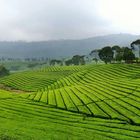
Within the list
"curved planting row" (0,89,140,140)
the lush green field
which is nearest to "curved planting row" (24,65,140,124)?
the lush green field

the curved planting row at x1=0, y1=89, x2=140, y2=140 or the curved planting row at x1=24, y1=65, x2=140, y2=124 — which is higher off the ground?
the curved planting row at x1=24, y1=65, x2=140, y2=124

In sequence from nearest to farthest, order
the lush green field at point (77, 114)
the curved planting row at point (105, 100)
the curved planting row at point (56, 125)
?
the curved planting row at point (56, 125), the lush green field at point (77, 114), the curved planting row at point (105, 100)

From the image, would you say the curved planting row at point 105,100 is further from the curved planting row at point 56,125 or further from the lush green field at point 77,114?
the curved planting row at point 56,125

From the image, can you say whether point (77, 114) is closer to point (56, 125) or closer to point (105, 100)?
point (105, 100)

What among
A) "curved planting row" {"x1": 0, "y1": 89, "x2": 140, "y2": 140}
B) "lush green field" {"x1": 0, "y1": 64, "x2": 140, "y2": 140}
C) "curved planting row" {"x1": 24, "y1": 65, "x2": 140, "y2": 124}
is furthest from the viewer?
"curved planting row" {"x1": 24, "y1": 65, "x2": 140, "y2": 124}

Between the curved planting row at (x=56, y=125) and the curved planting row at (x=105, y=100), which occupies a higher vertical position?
the curved planting row at (x=105, y=100)

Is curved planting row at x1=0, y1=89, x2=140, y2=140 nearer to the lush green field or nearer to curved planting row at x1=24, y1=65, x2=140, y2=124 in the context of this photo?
the lush green field

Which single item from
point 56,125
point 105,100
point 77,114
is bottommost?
point 56,125

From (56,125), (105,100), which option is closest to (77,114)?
(105,100)

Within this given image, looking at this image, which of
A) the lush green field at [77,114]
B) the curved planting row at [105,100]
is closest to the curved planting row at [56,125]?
the lush green field at [77,114]

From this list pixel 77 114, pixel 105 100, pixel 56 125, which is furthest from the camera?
pixel 105 100

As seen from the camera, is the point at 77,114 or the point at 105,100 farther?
the point at 105,100

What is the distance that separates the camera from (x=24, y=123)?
53562 mm

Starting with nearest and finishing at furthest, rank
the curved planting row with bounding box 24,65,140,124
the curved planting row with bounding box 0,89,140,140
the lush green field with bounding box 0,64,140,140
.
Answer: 1. the curved planting row with bounding box 0,89,140,140
2. the lush green field with bounding box 0,64,140,140
3. the curved planting row with bounding box 24,65,140,124
